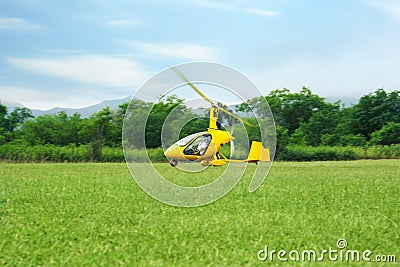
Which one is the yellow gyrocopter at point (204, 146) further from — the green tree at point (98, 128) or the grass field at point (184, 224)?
the green tree at point (98, 128)

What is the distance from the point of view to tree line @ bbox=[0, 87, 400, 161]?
16.9 meters

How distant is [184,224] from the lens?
221 inches

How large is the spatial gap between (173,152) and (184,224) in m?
4.37

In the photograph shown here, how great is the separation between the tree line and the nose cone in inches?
79.9

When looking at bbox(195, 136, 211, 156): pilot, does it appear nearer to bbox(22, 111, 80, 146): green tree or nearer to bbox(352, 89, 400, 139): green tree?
bbox(22, 111, 80, 146): green tree

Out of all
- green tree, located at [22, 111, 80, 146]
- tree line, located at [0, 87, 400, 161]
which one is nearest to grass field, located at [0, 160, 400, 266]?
tree line, located at [0, 87, 400, 161]

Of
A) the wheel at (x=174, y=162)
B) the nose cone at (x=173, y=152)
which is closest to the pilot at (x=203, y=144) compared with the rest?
the nose cone at (x=173, y=152)

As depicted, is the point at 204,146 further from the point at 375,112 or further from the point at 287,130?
the point at 375,112

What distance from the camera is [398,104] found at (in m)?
21.2

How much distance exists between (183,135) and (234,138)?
1.00 m

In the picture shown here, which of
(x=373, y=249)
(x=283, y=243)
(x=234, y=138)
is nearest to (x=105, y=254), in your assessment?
(x=283, y=243)

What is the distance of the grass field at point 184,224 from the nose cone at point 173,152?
3.92 feet

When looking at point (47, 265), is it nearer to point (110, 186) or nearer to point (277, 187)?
point (110, 186)

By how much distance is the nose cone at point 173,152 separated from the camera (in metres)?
9.85
